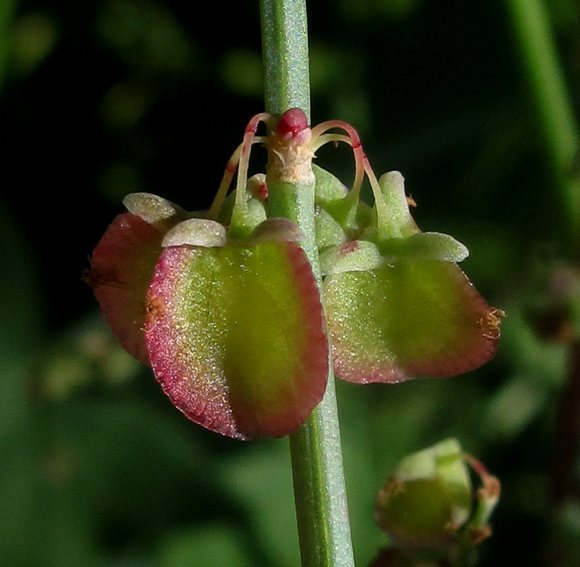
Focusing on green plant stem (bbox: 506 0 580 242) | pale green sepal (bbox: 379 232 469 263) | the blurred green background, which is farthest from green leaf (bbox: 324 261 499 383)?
the blurred green background

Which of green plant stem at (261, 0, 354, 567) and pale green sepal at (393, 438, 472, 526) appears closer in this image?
green plant stem at (261, 0, 354, 567)

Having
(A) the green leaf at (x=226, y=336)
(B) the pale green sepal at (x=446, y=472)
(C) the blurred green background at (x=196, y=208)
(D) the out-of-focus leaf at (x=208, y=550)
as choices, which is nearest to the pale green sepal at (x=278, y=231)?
(A) the green leaf at (x=226, y=336)

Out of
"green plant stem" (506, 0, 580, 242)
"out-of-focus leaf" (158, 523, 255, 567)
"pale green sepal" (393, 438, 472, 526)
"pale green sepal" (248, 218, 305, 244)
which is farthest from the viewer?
"out-of-focus leaf" (158, 523, 255, 567)

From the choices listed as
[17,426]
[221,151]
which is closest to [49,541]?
[17,426]

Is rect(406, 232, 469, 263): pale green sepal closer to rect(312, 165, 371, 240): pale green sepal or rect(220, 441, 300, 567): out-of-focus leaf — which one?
rect(312, 165, 371, 240): pale green sepal

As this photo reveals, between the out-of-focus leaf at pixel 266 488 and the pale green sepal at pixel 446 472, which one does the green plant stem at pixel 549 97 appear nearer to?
the pale green sepal at pixel 446 472

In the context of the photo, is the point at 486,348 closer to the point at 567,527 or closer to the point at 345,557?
the point at 345,557

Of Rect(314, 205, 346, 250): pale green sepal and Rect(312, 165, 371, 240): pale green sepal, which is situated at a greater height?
Rect(312, 165, 371, 240): pale green sepal

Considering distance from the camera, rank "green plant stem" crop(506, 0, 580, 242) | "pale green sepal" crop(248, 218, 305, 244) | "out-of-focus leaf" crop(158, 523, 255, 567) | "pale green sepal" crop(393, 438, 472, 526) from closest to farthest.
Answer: "pale green sepal" crop(248, 218, 305, 244) → "pale green sepal" crop(393, 438, 472, 526) → "green plant stem" crop(506, 0, 580, 242) → "out-of-focus leaf" crop(158, 523, 255, 567)
